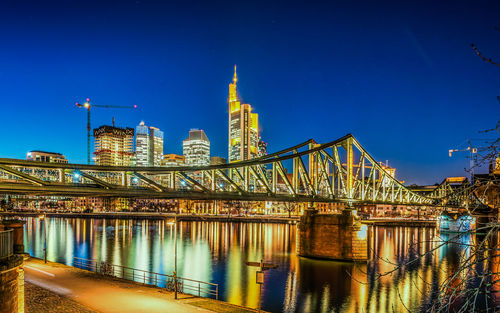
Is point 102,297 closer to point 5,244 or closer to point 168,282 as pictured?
point 168,282

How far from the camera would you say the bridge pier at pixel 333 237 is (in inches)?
1934

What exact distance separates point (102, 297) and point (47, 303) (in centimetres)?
287

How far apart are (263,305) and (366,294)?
403 inches

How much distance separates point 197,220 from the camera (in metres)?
144

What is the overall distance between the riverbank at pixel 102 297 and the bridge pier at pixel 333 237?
98.4 ft

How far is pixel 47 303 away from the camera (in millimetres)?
20078

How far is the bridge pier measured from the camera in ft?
161

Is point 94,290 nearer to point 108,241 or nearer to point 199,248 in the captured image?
point 199,248

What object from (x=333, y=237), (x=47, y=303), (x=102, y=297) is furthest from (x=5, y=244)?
(x=333, y=237)

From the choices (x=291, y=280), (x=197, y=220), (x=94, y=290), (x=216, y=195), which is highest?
(x=216, y=195)

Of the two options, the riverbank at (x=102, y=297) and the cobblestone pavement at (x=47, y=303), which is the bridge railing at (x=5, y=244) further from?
the riverbank at (x=102, y=297)

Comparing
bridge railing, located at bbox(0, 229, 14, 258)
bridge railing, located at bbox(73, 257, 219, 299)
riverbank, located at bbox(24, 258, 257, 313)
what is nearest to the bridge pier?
bridge railing, located at bbox(73, 257, 219, 299)

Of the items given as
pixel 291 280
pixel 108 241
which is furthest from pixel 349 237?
pixel 108 241

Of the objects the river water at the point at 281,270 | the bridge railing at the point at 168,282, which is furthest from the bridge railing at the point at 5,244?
the river water at the point at 281,270
